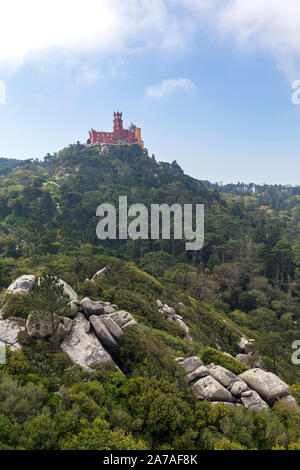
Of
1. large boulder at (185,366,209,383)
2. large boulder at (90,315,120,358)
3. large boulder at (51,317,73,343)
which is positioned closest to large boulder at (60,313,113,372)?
large boulder at (51,317,73,343)

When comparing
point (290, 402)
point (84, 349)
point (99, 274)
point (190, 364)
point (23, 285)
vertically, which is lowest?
point (290, 402)

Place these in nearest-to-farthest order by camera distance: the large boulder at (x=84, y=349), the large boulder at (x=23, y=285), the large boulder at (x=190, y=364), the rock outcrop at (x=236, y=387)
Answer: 1. the rock outcrop at (x=236, y=387)
2. the large boulder at (x=84, y=349)
3. the large boulder at (x=190, y=364)
4. the large boulder at (x=23, y=285)

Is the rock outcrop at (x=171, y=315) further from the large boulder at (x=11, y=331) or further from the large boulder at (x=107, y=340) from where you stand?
the large boulder at (x=11, y=331)

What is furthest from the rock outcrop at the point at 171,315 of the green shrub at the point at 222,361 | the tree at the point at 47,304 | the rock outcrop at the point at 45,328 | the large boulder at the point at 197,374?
the tree at the point at 47,304

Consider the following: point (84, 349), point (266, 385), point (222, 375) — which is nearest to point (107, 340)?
point (84, 349)

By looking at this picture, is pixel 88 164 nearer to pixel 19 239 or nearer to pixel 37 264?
pixel 19 239

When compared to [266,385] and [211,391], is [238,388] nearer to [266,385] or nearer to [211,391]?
[211,391]
